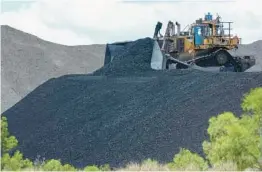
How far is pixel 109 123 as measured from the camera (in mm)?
22906

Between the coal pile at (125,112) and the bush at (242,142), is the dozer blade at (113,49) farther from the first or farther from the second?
the bush at (242,142)

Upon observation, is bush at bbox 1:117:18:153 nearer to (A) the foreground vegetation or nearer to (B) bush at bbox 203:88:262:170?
(A) the foreground vegetation

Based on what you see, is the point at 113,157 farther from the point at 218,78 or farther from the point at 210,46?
the point at 210,46

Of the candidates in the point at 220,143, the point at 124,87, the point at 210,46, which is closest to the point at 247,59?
the point at 210,46

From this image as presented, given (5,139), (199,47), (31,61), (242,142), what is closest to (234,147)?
(242,142)

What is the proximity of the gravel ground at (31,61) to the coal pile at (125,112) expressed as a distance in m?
9.35

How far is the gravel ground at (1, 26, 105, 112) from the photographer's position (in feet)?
128

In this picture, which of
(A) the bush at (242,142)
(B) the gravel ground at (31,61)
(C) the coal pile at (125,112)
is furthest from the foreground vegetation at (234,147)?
(B) the gravel ground at (31,61)

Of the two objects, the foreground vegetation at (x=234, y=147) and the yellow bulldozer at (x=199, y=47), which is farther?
the yellow bulldozer at (x=199, y=47)


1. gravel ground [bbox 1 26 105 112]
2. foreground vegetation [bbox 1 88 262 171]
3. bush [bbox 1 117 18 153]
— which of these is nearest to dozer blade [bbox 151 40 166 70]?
gravel ground [bbox 1 26 105 112]

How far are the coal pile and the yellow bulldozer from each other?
70cm

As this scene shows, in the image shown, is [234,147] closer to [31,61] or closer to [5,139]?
[5,139]

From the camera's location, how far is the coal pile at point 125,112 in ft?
66.7

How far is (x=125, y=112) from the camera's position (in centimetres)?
2342
